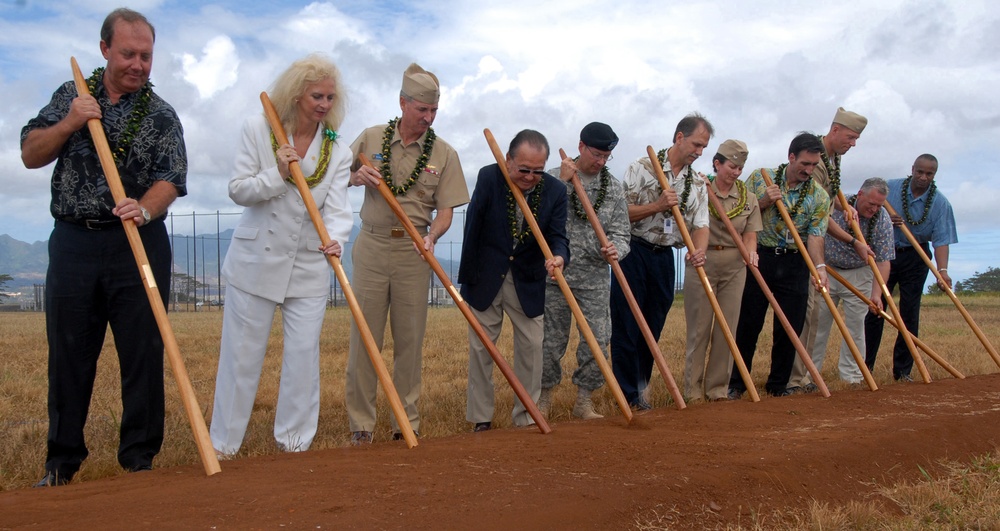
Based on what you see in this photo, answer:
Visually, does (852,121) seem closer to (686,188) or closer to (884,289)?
(884,289)

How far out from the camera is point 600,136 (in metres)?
6.68

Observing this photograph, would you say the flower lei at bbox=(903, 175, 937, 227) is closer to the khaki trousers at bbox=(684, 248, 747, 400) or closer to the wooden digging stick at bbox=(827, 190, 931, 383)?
the wooden digging stick at bbox=(827, 190, 931, 383)

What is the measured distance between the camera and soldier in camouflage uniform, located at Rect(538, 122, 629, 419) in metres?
6.71

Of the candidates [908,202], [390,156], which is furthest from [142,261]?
[908,202]

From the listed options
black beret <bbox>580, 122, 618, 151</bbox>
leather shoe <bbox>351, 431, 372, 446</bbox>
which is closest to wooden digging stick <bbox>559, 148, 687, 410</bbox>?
black beret <bbox>580, 122, 618, 151</bbox>

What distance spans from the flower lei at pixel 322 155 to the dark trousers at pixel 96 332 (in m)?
0.79

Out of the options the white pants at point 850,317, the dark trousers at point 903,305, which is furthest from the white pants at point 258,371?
the dark trousers at point 903,305

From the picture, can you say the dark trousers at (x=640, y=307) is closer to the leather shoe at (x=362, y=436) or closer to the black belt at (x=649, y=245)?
the black belt at (x=649, y=245)

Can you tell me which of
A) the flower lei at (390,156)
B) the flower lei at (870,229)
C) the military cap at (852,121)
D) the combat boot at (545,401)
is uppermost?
the military cap at (852,121)

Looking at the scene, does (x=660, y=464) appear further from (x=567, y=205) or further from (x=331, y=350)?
(x=331, y=350)

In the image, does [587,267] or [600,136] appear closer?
[600,136]

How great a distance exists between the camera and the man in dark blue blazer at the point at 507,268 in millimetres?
6250

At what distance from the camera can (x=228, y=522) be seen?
131 inches

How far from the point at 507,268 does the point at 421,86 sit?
1295 mm
